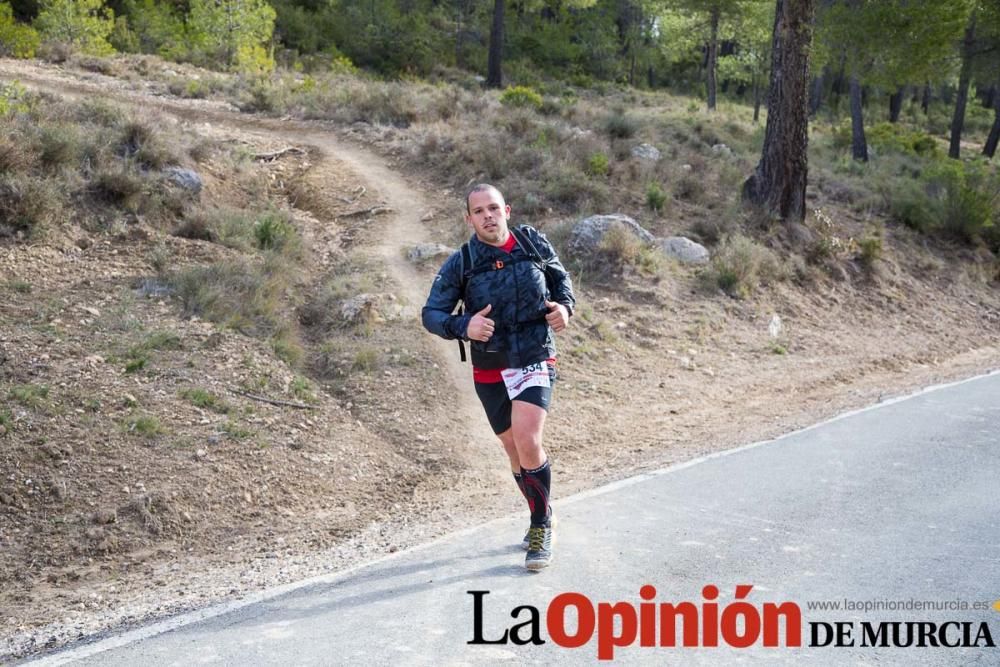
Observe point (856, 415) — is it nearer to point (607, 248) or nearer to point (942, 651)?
point (607, 248)

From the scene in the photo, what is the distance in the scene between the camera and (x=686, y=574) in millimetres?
5172

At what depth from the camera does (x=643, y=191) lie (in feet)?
51.2

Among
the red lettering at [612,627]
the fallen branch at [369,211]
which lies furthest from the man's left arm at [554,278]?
the fallen branch at [369,211]

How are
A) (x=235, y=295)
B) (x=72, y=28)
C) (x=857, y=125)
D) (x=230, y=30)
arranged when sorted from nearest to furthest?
(x=235, y=295) → (x=857, y=125) → (x=72, y=28) → (x=230, y=30)

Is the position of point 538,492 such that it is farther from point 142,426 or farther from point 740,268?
point 740,268

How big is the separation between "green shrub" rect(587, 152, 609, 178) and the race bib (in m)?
10.8

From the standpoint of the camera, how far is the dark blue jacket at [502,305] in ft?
17.2

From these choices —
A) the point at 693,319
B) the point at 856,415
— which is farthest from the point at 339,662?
the point at 693,319

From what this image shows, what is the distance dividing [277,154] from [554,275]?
437 inches

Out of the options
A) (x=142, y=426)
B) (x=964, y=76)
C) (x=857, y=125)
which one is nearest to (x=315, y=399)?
(x=142, y=426)

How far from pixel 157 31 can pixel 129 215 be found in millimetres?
24107

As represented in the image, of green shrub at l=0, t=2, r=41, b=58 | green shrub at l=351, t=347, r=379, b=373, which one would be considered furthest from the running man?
green shrub at l=0, t=2, r=41, b=58

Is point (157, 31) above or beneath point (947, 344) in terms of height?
above

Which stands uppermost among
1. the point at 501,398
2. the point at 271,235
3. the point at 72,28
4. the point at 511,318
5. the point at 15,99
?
the point at 72,28
